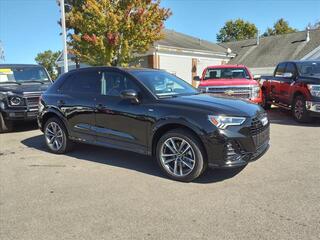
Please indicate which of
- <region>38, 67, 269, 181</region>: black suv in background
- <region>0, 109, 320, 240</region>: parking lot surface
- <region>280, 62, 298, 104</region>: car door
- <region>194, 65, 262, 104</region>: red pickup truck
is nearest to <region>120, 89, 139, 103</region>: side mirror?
<region>38, 67, 269, 181</region>: black suv in background

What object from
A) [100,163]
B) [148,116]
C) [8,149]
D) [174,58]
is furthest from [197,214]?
[174,58]

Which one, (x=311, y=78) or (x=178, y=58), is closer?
(x=311, y=78)

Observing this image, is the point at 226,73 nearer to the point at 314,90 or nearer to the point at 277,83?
the point at 277,83

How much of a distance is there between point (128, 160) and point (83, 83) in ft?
5.49

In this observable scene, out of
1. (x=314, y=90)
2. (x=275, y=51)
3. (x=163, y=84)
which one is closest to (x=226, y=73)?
(x=314, y=90)

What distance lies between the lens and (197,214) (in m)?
4.10

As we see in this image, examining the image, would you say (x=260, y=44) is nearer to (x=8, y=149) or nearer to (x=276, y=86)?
(x=276, y=86)

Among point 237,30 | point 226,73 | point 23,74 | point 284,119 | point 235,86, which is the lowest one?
point 284,119

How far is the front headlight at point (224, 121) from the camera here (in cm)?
489

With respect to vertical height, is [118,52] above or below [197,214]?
above

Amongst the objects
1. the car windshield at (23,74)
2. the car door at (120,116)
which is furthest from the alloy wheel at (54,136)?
the car windshield at (23,74)

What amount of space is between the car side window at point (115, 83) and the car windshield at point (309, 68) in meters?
6.71

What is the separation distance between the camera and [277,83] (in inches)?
475

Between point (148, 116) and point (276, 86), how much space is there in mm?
7877
